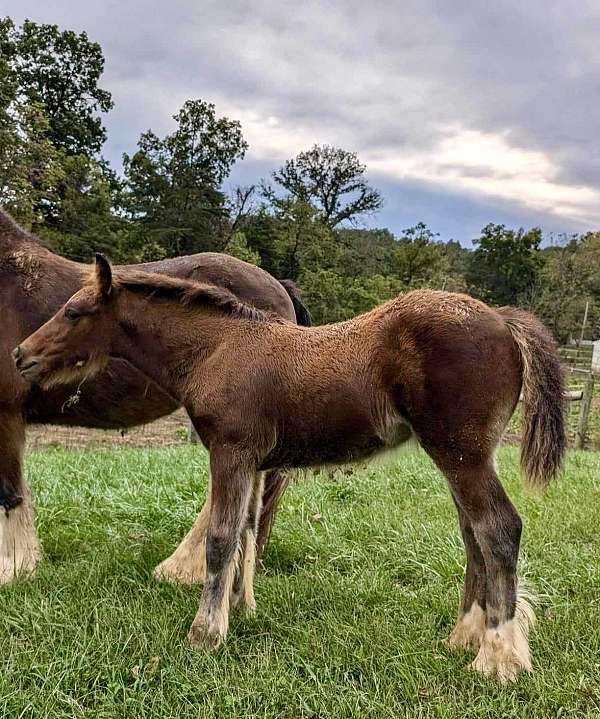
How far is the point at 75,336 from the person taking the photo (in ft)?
10.2

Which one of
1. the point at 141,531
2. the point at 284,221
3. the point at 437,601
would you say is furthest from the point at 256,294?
Result: the point at 284,221

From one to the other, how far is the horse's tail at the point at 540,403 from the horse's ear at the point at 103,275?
2.13 metres

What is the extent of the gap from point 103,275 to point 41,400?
4.15ft

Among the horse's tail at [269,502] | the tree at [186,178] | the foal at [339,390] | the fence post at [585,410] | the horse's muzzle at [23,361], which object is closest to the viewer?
the foal at [339,390]

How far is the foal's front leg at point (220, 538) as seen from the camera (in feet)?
9.46

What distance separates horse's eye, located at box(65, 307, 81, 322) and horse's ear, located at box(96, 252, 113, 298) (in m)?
0.18

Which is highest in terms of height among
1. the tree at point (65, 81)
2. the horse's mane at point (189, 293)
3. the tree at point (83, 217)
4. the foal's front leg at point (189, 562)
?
the tree at point (65, 81)

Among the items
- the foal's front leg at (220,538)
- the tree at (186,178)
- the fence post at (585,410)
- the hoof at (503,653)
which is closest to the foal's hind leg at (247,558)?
the foal's front leg at (220,538)

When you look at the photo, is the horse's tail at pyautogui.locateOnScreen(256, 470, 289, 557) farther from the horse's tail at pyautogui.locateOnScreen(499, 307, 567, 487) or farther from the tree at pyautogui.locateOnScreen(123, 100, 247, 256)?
the tree at pyautogui.locateOnScreen(123, 100, 247, 256)

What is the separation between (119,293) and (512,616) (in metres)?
2.68

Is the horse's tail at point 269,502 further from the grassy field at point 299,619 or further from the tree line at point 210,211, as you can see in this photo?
the tree line at point 210,211

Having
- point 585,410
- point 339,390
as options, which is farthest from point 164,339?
point 585,410

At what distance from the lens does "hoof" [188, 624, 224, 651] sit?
9.40 feet

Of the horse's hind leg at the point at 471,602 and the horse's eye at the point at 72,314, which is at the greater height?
the horse's eye at the point at 72,314
